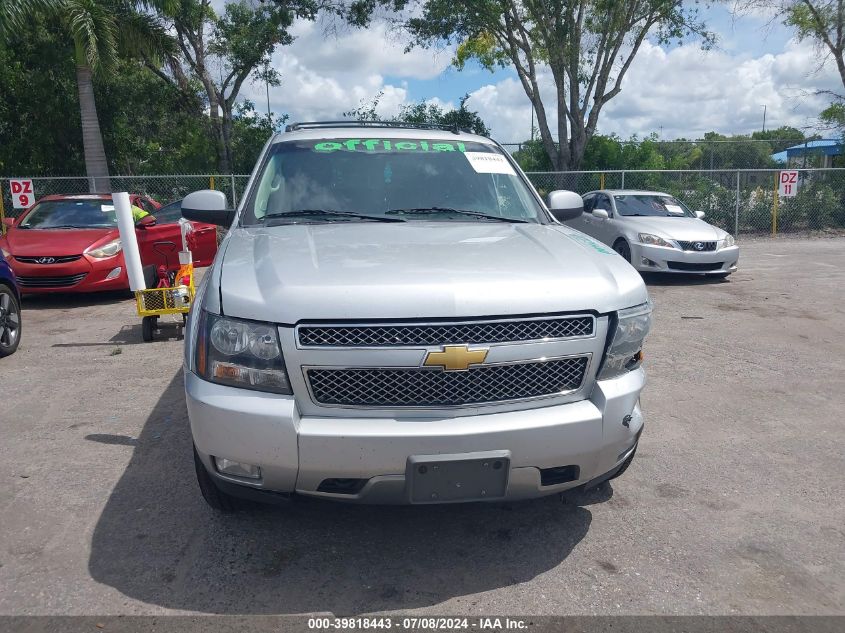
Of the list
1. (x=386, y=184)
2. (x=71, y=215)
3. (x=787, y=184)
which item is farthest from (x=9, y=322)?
(x=787, y=184)

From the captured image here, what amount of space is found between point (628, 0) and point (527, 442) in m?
21.2

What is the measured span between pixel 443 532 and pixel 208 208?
2464 mm

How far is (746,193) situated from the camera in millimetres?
19406

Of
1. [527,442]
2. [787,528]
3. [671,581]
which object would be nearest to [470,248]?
[527,442]

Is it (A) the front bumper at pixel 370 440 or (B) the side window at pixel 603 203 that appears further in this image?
(B) the side window at pixel 603 203

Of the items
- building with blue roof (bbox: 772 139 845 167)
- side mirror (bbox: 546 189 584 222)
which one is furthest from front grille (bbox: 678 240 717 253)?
building with blue roof (bbox: 772 139 845 167)

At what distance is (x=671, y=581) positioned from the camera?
3.08 meters

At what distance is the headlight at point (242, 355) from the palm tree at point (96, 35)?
54.5ft

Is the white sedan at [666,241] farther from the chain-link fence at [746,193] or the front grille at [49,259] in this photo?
the front grille at [49,259]

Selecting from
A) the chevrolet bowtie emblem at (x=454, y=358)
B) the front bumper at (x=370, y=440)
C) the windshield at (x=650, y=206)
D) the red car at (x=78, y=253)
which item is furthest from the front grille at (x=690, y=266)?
the chevrolet bowtie emblem at (x=454, y=358)

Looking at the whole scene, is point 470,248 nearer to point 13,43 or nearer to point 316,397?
point 316,397

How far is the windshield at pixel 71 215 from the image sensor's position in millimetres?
10836

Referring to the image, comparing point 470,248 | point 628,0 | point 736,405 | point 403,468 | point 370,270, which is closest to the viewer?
point 403,468

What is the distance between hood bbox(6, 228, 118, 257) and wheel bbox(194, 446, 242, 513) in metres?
7.60
